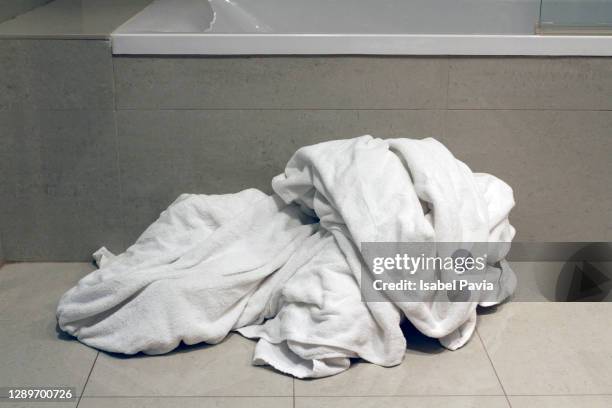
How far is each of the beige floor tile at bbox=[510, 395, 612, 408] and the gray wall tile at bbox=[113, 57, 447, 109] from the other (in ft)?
2.61

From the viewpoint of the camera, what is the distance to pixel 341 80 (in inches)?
79.3

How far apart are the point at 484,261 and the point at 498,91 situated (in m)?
0.48

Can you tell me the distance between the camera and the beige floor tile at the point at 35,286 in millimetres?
1908

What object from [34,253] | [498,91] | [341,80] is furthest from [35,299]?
[498,91]

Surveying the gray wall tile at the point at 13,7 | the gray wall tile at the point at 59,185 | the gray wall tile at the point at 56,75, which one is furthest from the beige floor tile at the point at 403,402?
the gray wall tile at the point at 13,7

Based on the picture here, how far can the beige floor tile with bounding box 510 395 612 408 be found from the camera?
1.57 metres

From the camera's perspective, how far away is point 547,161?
2.11 metres

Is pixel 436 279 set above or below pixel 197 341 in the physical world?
above

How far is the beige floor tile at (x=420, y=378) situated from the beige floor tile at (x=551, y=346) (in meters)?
0.04

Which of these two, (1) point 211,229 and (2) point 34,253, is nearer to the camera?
(1) point 211,229

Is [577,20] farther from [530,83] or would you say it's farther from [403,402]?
[403,402]

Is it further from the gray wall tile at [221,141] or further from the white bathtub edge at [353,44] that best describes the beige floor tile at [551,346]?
the white bathtub edge at [353,44]

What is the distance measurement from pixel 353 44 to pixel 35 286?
1.00 meters

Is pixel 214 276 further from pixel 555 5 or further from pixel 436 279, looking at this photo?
pixel 555 5
